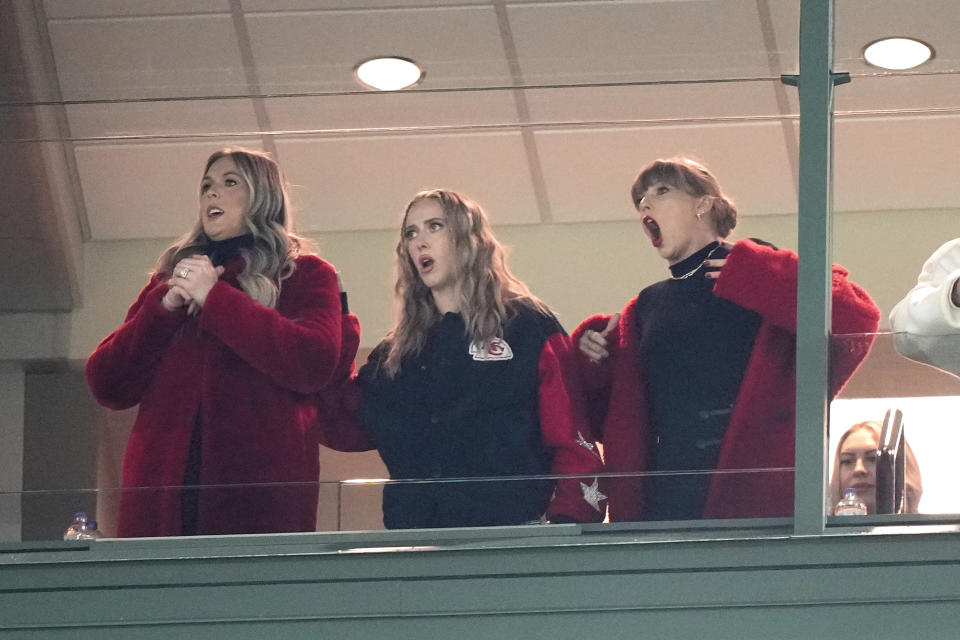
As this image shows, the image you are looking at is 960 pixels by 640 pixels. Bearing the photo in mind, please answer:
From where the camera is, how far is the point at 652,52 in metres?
4.38

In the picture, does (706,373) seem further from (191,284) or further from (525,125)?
(191,284)

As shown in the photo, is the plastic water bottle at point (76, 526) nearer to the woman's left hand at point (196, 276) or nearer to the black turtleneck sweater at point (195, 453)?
the black turtleneck sweater at point (195, 453)

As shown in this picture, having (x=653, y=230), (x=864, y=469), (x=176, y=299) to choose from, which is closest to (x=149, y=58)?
(x=176, y=299)

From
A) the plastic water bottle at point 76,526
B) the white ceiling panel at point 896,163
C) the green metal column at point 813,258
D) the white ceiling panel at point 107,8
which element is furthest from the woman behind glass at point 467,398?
the white ceiling panel at point 107,8

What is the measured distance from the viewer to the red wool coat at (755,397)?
3758 mm

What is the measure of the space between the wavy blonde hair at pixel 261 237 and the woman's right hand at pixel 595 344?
0.73 metres

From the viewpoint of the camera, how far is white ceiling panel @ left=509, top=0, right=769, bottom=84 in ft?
14.1

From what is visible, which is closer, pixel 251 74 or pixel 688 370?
pixel 688 370

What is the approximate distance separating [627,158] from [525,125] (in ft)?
0.93

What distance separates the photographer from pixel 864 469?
3.68 meters

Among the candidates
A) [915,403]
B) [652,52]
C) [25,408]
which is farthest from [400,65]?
[915,403]

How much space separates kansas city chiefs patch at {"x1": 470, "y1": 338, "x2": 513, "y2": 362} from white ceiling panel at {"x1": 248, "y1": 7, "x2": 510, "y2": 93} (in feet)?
2.37

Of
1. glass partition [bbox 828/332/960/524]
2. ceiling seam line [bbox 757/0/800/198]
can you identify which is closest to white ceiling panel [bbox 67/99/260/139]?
ceiling seam line [bbox 757/0/800/198]

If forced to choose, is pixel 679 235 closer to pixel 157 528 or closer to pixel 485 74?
pixel 485 74
